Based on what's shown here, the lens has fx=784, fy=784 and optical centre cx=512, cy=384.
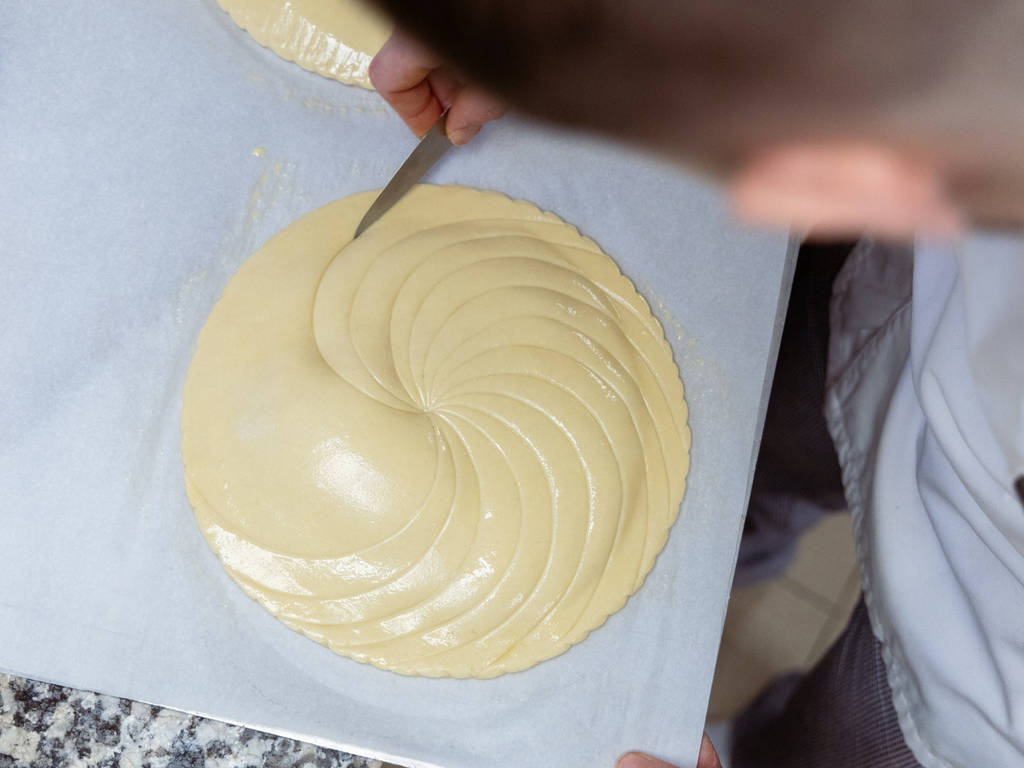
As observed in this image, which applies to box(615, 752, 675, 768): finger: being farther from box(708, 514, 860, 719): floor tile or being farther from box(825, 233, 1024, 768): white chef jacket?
box(708, 514, 860, 719): floor tile

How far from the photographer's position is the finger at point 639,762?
112cm

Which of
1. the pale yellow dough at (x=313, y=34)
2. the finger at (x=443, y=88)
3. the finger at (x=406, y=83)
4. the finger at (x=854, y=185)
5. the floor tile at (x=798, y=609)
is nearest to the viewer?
the finger at (x=854, y=185)

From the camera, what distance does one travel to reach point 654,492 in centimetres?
121

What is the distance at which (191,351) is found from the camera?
1.22 metres

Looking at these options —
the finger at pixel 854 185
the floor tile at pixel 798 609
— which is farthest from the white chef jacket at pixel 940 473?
the floor tile at pixel 798 609

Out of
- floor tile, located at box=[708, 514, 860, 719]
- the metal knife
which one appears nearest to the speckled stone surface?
the metal knife

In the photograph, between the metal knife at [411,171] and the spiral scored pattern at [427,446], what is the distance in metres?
0.03

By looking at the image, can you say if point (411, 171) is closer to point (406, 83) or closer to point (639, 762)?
point (406, 83)

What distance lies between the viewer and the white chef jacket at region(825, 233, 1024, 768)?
79 cm

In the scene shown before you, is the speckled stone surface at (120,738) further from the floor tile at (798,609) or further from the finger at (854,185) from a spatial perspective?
the floor tile at (798,609)

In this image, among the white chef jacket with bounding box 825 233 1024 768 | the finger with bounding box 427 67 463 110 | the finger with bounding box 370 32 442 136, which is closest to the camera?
the white chef jacket with bounding box 825 233 1024 768

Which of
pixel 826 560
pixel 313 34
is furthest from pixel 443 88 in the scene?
pixel 826 560

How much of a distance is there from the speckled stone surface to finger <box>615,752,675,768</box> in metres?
0.35

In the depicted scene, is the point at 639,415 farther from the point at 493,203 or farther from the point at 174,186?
the point at 174,186
